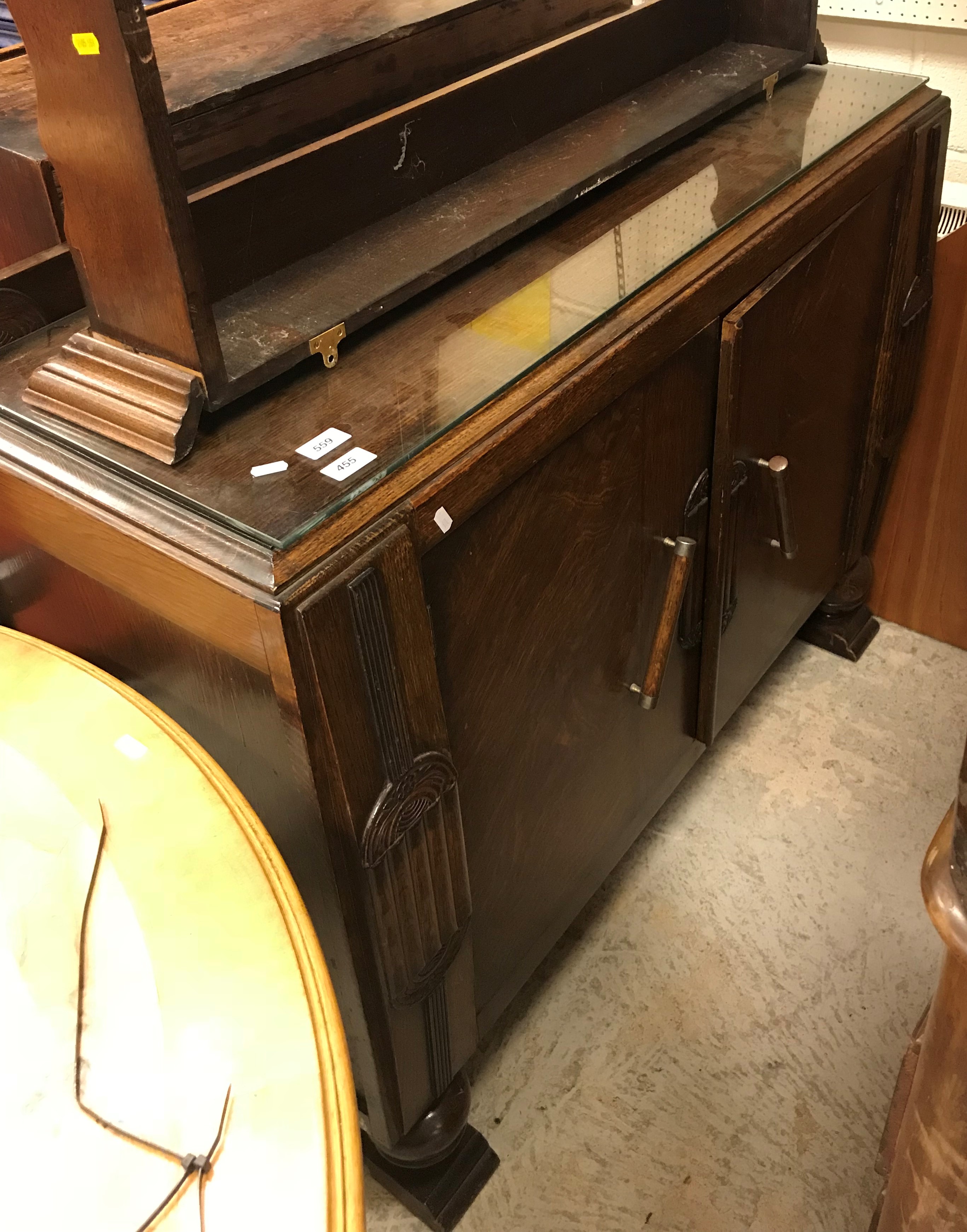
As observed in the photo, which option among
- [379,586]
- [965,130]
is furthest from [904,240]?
[379,586]

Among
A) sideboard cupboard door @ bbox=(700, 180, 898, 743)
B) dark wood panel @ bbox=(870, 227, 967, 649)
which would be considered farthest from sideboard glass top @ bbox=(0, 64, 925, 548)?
dark wood panel @ bbox=(870, 227, 967, 649)

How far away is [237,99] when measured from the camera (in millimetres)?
889

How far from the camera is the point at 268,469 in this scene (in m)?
0.75

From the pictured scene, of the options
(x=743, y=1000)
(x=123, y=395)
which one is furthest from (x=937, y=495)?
(x=123, y=395)

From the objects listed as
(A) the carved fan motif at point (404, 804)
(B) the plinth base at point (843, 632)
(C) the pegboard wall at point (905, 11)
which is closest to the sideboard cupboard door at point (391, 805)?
(A) the carved fan motif at point (404, 804)

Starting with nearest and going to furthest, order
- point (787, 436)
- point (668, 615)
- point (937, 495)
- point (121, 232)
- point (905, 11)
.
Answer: point (121, 232), point (668, 615), point (787, 436), point (905, 11), point (937, 495)

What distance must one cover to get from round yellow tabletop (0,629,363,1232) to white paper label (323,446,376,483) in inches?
8.5

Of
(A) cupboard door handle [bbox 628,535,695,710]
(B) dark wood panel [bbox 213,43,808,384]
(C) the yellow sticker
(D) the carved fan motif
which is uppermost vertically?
(C) the yellow sticker

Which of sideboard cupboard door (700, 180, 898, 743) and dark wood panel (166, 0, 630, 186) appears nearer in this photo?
dark wood panel (166, 0, 630, 186)

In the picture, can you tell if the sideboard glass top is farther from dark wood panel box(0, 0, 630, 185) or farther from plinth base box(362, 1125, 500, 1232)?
plinth base box(362, 1125, 500, 1232)

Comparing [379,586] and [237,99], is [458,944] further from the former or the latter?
[237,99]

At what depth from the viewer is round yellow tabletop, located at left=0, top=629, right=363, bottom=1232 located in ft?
1.71

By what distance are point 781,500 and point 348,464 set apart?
631 millimetres

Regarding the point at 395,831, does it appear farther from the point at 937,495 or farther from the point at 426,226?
the point at 937,495
